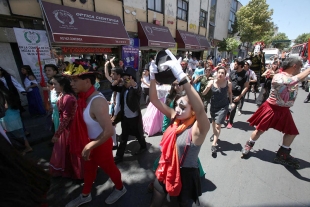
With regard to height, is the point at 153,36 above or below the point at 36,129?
above

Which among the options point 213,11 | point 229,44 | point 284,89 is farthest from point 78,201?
point 213,11

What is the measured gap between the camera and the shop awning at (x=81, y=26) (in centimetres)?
619

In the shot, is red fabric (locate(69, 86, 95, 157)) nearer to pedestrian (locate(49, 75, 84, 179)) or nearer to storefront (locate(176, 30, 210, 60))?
pedestrian (locate(49, 75, 84, 179))

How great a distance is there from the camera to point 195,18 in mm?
15898

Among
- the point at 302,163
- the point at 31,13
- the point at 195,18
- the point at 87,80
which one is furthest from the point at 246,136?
the point at 195,18

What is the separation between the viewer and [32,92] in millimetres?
5281

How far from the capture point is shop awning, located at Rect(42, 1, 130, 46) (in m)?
6.19

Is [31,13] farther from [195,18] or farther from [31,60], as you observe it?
[195,18]

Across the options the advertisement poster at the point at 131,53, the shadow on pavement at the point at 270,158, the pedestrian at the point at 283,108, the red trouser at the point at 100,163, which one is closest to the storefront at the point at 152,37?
the advertisement poster at the point at 131,53

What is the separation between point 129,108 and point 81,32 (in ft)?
19.1

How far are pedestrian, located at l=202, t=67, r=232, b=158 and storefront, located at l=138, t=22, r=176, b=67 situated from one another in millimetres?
7627

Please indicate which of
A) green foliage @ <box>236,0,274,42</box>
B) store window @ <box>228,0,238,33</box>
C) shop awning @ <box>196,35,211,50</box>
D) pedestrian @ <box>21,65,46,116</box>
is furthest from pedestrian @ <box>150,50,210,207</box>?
store window @ <box>228,0,238,33</box>

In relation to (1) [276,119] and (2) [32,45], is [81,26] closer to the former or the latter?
(2) [32,45]

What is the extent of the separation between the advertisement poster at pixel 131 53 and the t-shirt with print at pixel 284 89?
27.5 feet
